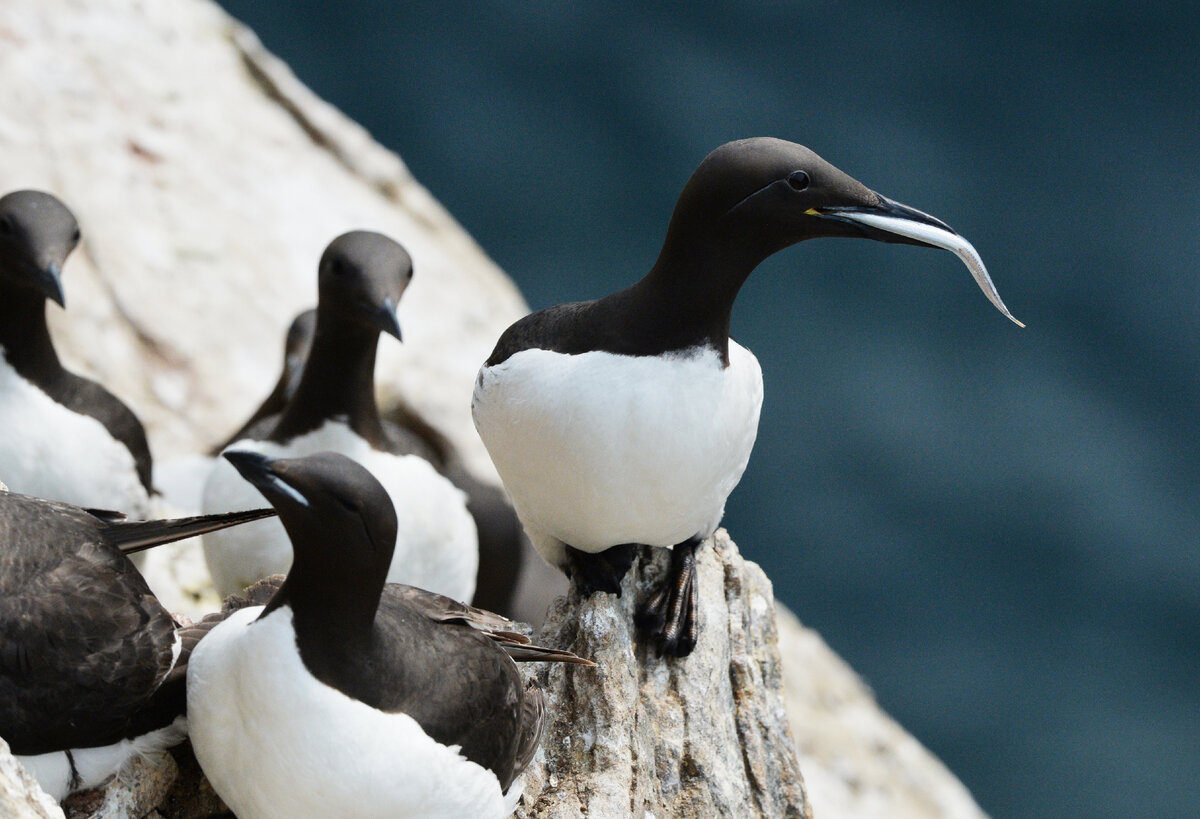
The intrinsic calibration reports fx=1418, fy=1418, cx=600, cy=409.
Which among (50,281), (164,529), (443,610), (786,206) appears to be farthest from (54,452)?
(786,206)

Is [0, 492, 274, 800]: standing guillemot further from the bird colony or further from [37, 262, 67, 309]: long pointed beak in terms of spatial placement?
[37, 262, 67, 309]: long pointed beak

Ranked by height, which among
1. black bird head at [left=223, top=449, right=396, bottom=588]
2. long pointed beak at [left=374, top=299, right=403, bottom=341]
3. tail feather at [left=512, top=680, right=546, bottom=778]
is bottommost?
tail feather at [left=512, top=680, right=546, bottom=778]

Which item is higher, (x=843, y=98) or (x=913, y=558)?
(x=843, y=98)

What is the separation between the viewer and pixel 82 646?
3.10 metres

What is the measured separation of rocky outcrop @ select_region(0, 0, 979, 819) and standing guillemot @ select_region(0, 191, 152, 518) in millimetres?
1202

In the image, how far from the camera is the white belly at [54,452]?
4.89 m

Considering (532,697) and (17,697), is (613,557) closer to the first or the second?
(532,697)

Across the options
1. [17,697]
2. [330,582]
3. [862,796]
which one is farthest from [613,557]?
[862,796]

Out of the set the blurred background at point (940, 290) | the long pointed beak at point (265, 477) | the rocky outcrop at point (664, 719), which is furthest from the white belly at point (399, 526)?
the blurred background at point (940, 290)

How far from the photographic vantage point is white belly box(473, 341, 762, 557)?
3.71 metres

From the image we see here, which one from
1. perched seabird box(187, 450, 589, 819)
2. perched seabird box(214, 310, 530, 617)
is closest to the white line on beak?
perched seabird box(187, 450, 589, 819)

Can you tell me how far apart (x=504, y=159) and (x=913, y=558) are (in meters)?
5.49

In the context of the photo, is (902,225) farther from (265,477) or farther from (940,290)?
(940,290)

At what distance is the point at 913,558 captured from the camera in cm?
1205
